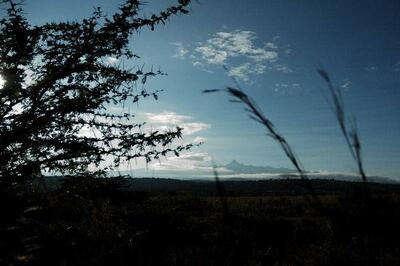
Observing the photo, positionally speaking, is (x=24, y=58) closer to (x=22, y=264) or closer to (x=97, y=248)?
(x=97, y=248)

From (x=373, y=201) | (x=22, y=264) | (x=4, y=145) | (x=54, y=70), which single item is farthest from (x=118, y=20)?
(x=373, y=201)

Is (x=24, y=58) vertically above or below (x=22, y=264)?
above

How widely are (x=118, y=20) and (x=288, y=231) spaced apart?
9867 millimetres

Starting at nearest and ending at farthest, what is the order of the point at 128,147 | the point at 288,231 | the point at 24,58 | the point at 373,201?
the point at 373,201 < the point at 24,58 < the point at 128,147 < the point at 288,231

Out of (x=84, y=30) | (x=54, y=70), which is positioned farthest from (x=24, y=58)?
(x=84, y=30)

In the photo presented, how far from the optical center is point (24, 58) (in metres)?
5.23

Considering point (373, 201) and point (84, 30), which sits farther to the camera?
point (84, 30)

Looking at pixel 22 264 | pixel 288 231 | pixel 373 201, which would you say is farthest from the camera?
pixel 288 231

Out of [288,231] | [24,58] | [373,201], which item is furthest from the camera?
[288,231]

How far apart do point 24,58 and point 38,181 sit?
1602 mm

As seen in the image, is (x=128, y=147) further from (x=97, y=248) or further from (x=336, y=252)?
(x=336, y=252)

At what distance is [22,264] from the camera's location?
8.22 feet

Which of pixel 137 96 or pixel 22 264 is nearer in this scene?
pixel 22 264

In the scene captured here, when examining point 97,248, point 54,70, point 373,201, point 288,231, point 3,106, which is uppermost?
point 54,70
